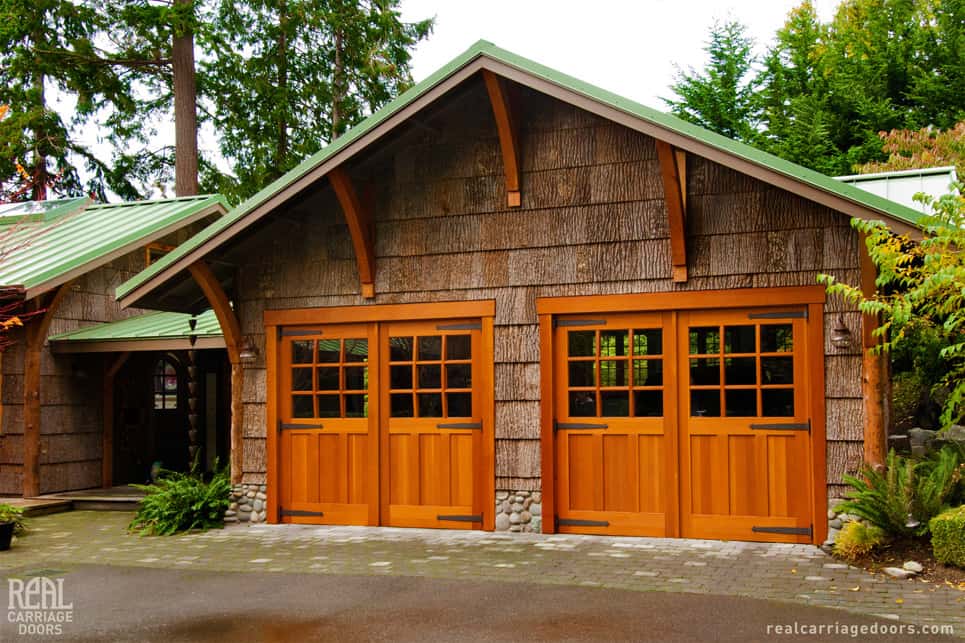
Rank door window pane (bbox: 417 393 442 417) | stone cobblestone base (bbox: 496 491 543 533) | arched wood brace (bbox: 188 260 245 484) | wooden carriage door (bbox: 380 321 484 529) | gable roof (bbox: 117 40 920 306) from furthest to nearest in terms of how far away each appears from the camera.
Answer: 1. arched wood brace (bbox: 188 260 245 484)
2. door window pane (bbox: 417 393 442 417)
3. wooden carriage door (bbox: 380 321 484 529)
4. stone cobblestone base (bbox: 496 491 543 533)
5. gable roof (bbox: 117 40 920 306)

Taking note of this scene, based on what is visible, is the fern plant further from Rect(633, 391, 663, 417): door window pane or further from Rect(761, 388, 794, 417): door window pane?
Rect(633, 391, 663, 417): door window pane

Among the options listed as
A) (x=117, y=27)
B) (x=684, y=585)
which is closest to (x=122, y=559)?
(x=684, y=585)

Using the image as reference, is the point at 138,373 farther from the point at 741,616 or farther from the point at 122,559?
the point at 741,616

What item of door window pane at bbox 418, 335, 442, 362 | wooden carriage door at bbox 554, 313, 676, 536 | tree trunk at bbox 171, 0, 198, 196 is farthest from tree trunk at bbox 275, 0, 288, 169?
wooden carriage door at bbox 554, 313, 676, 536

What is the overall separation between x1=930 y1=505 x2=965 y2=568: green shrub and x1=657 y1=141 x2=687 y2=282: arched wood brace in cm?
280

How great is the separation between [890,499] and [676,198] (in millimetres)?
2887

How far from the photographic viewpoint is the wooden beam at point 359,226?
30.0 feet

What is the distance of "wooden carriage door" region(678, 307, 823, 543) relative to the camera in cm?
824

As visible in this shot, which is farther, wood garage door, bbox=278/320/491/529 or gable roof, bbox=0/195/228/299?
gable roof, bbox=0/195/228/299

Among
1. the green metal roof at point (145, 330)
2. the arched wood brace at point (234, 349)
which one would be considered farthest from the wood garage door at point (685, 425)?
the green metal roof at point (145, 330)

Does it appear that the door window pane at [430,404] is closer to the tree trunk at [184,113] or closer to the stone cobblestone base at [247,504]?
the stone cobblestone base at [247,504]

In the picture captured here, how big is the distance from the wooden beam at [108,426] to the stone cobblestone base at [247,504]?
443 centimetres

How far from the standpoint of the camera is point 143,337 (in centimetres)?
1270

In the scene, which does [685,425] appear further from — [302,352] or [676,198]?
[302,352]
